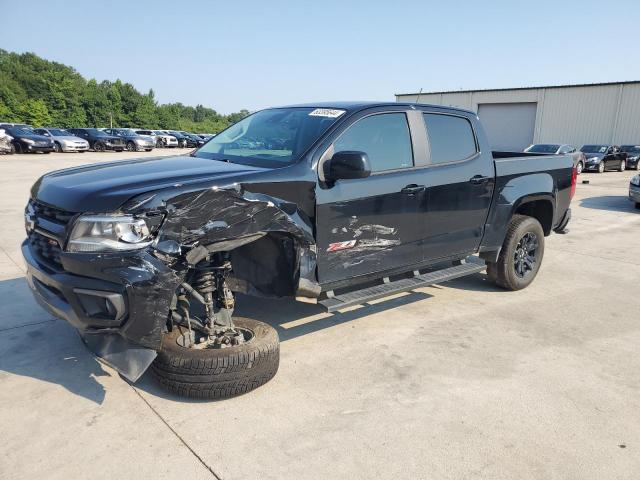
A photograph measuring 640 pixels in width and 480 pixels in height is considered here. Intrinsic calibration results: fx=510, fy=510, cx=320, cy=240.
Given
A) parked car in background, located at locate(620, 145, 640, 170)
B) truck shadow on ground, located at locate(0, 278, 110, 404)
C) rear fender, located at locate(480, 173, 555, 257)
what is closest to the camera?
truck shadow on ground, located at locate(0, 278, 110, 404)

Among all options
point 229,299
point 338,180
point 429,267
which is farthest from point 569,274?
point 229,299

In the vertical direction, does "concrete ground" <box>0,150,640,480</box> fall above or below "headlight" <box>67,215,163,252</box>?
below

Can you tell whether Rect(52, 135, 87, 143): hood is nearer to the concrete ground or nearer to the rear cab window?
the concrete ground

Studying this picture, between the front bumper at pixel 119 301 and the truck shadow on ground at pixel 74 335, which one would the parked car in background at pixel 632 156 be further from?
the front bumper at pixel 119 301

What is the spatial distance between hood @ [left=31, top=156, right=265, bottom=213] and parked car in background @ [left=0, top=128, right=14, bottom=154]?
25813mm

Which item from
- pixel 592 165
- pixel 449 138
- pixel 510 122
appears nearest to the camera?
pixel 449 138

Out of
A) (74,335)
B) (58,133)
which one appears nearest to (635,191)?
(74,335)

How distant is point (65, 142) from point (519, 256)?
2923cm

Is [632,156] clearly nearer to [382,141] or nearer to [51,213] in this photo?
[382,141]

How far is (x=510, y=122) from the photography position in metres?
39.8

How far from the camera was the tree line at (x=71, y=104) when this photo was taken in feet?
178

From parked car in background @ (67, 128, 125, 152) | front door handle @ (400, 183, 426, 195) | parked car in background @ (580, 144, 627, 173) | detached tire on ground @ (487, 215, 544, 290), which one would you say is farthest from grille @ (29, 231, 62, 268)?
parked car in background @ (67, 128, 125, 152)

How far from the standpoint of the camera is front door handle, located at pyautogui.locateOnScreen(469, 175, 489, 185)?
16.0ft

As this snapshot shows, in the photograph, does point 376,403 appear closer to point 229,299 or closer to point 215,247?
point 229,299
